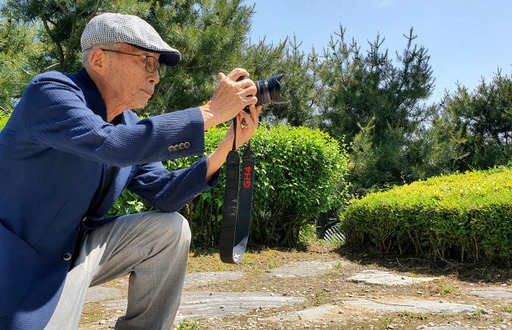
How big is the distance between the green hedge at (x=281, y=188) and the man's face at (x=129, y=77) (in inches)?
177

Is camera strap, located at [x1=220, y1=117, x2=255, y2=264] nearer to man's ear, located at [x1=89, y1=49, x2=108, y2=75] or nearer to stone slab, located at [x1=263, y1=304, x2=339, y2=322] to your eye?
man's ear, located at [x1=89, y1=49, x2=108, y2=75]

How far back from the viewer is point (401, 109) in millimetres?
14609

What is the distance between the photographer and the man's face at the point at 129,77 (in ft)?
6.40

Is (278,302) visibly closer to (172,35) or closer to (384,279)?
(384,279)

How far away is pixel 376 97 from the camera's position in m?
14.2

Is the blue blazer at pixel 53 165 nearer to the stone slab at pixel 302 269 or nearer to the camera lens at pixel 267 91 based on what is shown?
the camera lens at pixel 267 91

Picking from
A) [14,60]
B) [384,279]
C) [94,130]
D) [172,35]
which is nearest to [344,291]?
[384,279]

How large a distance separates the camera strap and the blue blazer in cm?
40

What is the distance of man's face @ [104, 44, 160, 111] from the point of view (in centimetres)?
195

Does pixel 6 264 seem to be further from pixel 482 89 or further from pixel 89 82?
pixel 482 89

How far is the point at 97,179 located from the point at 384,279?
12.9ft

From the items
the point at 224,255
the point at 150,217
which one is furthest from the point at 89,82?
the point at 224,255

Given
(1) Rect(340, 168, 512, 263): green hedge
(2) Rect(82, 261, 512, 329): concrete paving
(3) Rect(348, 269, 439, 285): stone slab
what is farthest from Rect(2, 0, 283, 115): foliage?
(3) Rect(348, 269, 439, 285): stone slab

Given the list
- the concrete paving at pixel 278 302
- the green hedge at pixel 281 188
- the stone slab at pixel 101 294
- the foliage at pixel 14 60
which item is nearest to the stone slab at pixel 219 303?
the concrete paving at pixel 278 302
